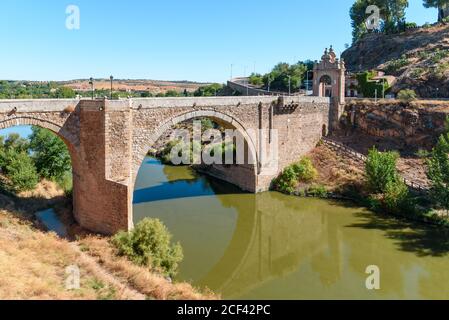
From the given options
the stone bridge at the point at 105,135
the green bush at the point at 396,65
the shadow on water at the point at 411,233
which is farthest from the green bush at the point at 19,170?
the green bush at the point at 396,65

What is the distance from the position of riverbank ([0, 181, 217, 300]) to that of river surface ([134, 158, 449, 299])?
2.85m

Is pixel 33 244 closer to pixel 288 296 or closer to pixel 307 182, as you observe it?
pixel 288 296

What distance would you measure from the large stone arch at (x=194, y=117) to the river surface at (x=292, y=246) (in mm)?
3142

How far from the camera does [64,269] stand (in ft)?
40.7

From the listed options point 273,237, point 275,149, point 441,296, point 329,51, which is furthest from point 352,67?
point 441,296

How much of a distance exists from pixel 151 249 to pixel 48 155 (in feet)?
41.9

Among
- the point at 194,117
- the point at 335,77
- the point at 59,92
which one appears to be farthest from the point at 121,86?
the point at 194,117

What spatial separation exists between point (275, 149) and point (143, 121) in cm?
1055

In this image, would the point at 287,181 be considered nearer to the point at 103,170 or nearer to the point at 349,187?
the point at 349,187

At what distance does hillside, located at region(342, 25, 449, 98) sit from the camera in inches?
1371

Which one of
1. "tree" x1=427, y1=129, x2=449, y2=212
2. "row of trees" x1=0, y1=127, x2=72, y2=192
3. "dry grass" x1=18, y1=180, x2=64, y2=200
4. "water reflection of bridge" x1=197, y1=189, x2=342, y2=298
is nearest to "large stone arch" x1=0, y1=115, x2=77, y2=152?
"row of trees" x1=0, y1=127, x2=72, y2=192

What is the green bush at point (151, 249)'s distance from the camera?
14023 millimetres

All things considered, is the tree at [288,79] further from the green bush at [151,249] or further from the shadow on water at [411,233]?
the green bush at [151,249]
